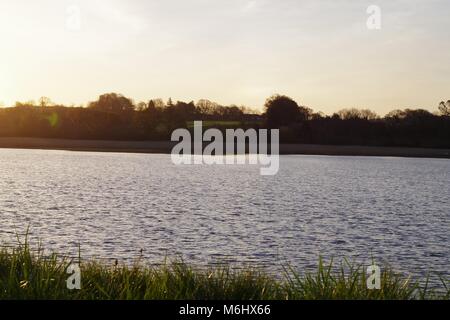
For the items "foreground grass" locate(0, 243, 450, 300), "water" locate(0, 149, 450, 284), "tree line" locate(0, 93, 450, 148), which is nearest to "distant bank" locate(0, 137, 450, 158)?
"tree line" locate(0, 93, 450, 148)

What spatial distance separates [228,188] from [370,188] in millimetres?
13647

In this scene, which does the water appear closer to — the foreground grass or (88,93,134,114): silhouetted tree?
the foreground grass

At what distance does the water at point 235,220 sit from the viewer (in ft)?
74.9

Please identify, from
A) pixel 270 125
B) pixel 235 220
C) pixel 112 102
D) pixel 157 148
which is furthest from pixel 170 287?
pixel 112 102

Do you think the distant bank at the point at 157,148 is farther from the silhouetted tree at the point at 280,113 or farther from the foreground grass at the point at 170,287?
the foreground grass at the point at 170,287

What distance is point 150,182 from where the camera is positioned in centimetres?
5875

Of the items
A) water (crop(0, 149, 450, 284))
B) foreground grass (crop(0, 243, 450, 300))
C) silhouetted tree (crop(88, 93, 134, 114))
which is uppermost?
silhouetted tree (crop(88, 93, 134, 114))

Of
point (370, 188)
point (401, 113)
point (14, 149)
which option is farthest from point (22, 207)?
point (401, 113)

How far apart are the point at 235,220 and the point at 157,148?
9875 cm

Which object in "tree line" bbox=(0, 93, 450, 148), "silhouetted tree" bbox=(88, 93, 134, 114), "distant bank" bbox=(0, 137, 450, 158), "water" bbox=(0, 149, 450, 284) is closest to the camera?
"water" bbox=(0, 149, 450, 284)

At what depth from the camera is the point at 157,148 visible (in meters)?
130

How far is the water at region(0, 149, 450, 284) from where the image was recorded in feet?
74.9

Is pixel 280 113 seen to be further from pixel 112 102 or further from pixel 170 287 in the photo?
pixel 170 287

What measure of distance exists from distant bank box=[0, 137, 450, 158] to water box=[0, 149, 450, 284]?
224ft
